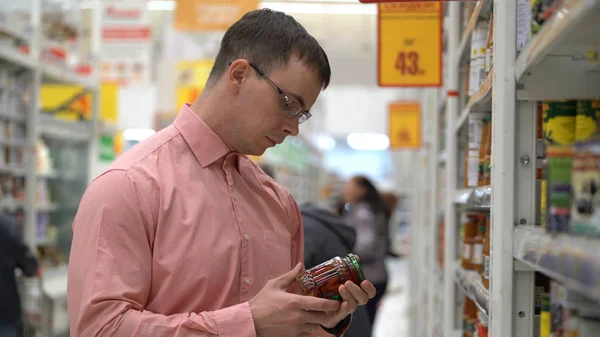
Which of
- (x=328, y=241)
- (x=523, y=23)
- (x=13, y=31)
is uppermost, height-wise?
(x=13, y=31)

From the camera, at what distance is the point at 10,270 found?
177 inches

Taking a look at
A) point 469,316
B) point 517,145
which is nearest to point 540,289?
point 517,145

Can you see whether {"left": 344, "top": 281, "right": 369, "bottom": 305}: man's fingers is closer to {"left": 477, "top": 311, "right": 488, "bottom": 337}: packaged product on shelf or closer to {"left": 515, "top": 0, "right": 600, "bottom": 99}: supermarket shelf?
{"left": 515, "top": 0, "right": 600, "bottom": 99}: supermarket shelf

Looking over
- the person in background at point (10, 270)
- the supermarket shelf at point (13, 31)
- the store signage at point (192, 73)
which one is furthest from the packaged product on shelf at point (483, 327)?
the store signage at point (192, 73)

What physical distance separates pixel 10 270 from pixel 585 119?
404 cm

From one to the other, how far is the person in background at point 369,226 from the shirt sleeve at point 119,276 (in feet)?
13.6

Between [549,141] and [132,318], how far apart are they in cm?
105

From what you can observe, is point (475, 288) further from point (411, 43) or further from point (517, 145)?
point (411, 43)

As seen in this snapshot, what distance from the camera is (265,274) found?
186 cm

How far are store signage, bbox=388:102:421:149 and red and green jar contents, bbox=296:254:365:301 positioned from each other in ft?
27.5

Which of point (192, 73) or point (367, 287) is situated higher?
point (192, 73)

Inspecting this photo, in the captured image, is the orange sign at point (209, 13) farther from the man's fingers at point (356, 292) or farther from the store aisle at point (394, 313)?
the man's fingers at point (356, 292)

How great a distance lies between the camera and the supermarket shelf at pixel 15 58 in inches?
201

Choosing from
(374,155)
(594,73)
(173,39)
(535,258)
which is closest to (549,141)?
(594,73)
